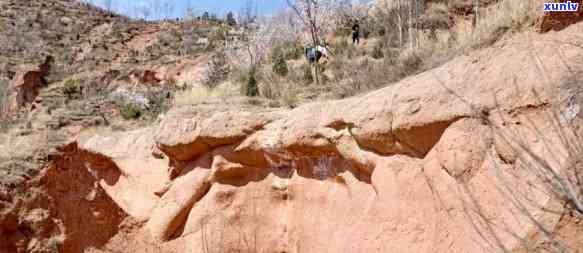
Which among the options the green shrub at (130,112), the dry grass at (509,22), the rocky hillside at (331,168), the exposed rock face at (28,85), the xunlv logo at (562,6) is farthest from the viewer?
the exposed rock face at (28,85)

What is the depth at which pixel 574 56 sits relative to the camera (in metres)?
3.79

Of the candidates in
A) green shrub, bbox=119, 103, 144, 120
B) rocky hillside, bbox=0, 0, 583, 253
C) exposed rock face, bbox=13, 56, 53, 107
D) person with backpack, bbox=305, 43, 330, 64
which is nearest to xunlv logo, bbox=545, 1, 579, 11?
rocky hillside, bbox=0, 0, 583, 253

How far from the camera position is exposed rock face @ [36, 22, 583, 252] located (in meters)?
3.76

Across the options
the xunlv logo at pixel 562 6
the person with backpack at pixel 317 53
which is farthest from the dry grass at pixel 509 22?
the person with backpack at pixel 317 53

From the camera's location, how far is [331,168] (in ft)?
18.9

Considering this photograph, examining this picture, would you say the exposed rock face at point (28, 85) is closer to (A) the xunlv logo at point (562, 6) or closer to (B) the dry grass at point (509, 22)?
(B) the dry grass at point (509, 22)

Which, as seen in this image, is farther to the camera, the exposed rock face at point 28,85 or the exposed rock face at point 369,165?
the exposed rock face at point 28,85

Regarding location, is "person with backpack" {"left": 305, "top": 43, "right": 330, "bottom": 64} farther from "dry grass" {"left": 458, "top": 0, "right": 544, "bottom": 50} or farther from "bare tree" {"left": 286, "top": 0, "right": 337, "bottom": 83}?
"dry grass" {"left": 458, "top": 0, "right": 544, "bottom": 50}

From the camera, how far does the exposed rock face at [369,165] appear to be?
3.76m

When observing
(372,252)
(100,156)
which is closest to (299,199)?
(372,252)

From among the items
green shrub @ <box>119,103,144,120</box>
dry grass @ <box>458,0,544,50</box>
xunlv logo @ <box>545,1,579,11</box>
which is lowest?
green shrub @ <box>119,103,144,120</box>

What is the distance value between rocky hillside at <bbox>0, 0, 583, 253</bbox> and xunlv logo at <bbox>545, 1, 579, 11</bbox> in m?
0.08

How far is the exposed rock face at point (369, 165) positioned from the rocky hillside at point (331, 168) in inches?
0.5

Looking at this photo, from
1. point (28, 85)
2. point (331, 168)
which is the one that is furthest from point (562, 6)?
point (28, 85)
